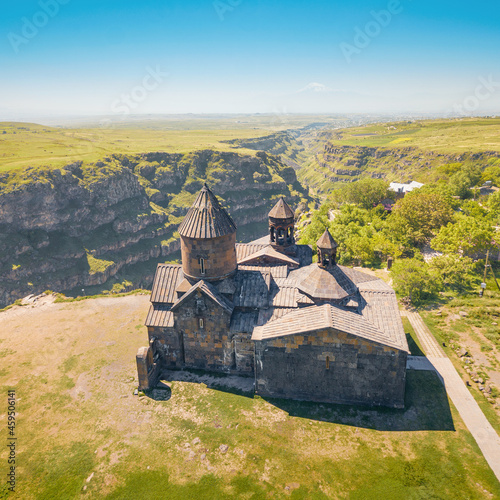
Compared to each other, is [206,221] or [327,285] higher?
[206,221]

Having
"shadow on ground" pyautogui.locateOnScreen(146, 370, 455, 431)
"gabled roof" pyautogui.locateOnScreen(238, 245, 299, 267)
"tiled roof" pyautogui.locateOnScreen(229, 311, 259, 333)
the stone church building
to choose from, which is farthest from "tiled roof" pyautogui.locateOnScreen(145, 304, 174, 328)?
"gabled roof" pyautogui.locateOnScreen(238, 245, 299, 267)

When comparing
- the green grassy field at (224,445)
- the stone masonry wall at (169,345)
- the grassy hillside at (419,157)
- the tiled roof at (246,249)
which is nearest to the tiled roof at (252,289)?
the stone masonry wall at (169,345)

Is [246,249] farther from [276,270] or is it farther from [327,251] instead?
[327,251]

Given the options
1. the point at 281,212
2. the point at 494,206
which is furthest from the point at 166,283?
the point at 494,206

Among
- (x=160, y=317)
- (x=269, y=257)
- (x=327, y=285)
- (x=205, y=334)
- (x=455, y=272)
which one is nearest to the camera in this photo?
(x=327, y=285)

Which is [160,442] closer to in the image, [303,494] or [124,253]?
[303,494]

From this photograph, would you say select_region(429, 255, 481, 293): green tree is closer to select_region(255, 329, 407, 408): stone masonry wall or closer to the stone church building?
the stone church building
